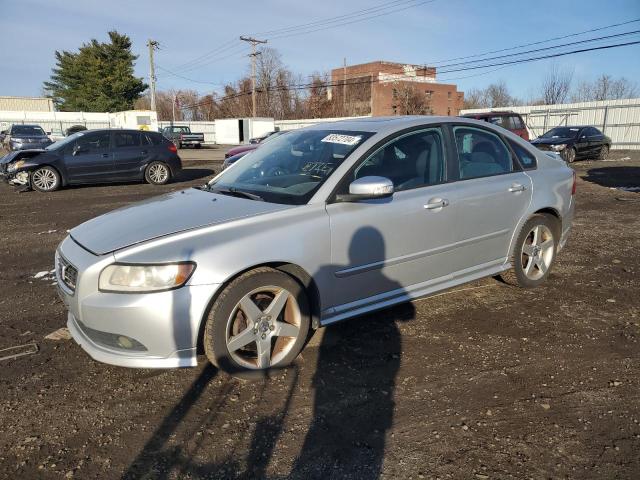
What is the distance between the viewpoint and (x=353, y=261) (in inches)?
134

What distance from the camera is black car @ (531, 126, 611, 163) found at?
755 inches

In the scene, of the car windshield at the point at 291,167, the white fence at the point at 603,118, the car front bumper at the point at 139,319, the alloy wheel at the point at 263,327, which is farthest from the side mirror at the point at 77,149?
the white fence at the point at 603,118

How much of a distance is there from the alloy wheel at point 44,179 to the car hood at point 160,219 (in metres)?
10.4

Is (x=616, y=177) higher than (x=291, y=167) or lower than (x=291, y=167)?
lower

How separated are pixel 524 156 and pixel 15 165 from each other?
1249 centimetres

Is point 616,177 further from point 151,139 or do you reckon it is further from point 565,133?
point 151,139

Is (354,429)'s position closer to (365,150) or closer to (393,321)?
(393,321)

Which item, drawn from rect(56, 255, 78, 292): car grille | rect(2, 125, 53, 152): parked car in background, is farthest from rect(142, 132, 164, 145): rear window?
rect(56, 255, 78, 292): car grille

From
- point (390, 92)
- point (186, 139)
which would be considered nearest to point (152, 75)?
point (186, 139)

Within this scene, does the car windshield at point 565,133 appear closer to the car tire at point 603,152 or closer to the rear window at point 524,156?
the car tire at point 603,152

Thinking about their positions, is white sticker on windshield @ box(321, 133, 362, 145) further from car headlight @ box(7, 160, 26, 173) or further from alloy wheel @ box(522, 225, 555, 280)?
car headlight @ box(7, 160, 26, 173)

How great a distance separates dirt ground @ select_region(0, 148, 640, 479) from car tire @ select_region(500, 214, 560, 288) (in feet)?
0.75

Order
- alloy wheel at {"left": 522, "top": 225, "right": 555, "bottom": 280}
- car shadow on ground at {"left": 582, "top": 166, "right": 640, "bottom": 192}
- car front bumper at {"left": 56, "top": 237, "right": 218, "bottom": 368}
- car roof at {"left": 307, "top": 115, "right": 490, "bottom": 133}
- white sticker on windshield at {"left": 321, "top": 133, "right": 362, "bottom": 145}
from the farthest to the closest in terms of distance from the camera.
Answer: car shadow on ground at {"left": 582, "top": 166, "right": 640, "bottom": 192}
alloy wheel at {"left": 522, "top": 225, "right": 555, "bottom": 280}
car roof at {"left": 307, "top": 115, "right": 490, "bottom": 133}
white sticker on windshield at {"left": 321, "top": 133, "right": 362, "bottom": 145}
car front bumper at {"left": 56, "top": 237, "right": 218, "bottom": 368}

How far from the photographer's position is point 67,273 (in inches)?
123
